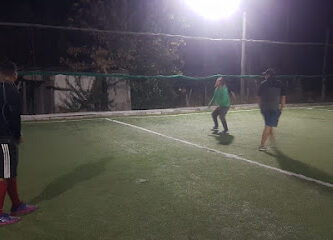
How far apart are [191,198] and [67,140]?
205 inches

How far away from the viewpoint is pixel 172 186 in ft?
18.9

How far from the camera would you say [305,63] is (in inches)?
922

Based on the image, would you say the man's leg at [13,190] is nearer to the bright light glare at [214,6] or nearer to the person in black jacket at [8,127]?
the person in black jacket at [8,127]

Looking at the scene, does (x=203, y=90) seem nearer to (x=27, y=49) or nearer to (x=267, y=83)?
(x=27, y=49)

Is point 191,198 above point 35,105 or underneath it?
underneath

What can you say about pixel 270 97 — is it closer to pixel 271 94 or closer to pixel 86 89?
pixel 271 94

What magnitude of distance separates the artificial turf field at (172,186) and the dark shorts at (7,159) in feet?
2.06

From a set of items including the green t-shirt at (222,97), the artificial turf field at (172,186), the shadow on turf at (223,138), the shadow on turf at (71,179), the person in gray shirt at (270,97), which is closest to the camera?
the artificial turf field at (172,186)

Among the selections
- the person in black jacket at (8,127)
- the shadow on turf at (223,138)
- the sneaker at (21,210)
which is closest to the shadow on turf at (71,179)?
the sneaker at (21,210)

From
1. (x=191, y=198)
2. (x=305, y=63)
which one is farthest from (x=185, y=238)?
(x=305, y=63)

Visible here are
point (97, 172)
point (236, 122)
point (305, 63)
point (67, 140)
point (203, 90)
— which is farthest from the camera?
point (305, 63)

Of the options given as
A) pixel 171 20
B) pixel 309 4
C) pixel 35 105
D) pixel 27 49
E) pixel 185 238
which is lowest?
pixel 185 238

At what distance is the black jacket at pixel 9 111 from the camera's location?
426 cm

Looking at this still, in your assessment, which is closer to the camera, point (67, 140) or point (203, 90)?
point (67, 140)
